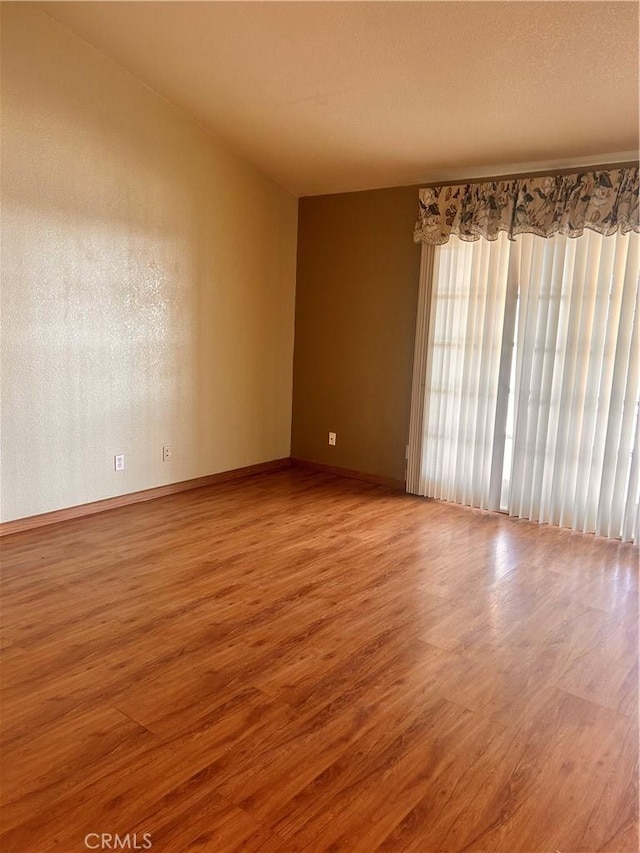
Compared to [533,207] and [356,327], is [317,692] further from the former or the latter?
[356,327]

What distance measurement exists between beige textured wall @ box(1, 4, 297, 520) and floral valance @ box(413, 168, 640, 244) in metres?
1.55

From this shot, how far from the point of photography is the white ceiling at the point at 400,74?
2857 mm

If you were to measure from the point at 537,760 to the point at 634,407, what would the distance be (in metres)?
2.57

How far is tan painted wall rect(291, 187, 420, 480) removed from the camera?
195 inches

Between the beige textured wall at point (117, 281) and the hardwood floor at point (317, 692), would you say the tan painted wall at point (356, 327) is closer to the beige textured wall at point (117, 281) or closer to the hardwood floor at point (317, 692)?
the beige textured wall at point (117, 281)

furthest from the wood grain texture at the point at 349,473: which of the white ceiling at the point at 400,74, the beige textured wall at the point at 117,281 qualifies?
the white ceiling at the point at 400,74

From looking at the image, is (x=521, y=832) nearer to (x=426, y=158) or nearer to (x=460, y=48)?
(x=460, y=48)

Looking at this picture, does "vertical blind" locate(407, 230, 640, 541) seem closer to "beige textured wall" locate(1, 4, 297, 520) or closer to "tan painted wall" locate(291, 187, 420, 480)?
"tan painted wall" locate(291, 187, 420, 480)

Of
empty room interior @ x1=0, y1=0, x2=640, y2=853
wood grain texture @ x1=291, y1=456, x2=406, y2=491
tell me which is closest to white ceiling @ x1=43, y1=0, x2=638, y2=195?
empty room interior @ x1=0, y1=0, x2=640, y2=853

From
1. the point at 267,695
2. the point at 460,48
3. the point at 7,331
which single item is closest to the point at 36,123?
the point at 7,331

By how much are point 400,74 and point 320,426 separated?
3.03 m

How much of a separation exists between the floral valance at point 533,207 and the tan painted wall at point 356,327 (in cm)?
30

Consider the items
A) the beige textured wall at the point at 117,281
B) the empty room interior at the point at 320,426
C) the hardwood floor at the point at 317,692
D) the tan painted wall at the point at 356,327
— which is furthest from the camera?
the tan painted wall at the point at 356,327

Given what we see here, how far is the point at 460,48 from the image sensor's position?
9.95 ft
